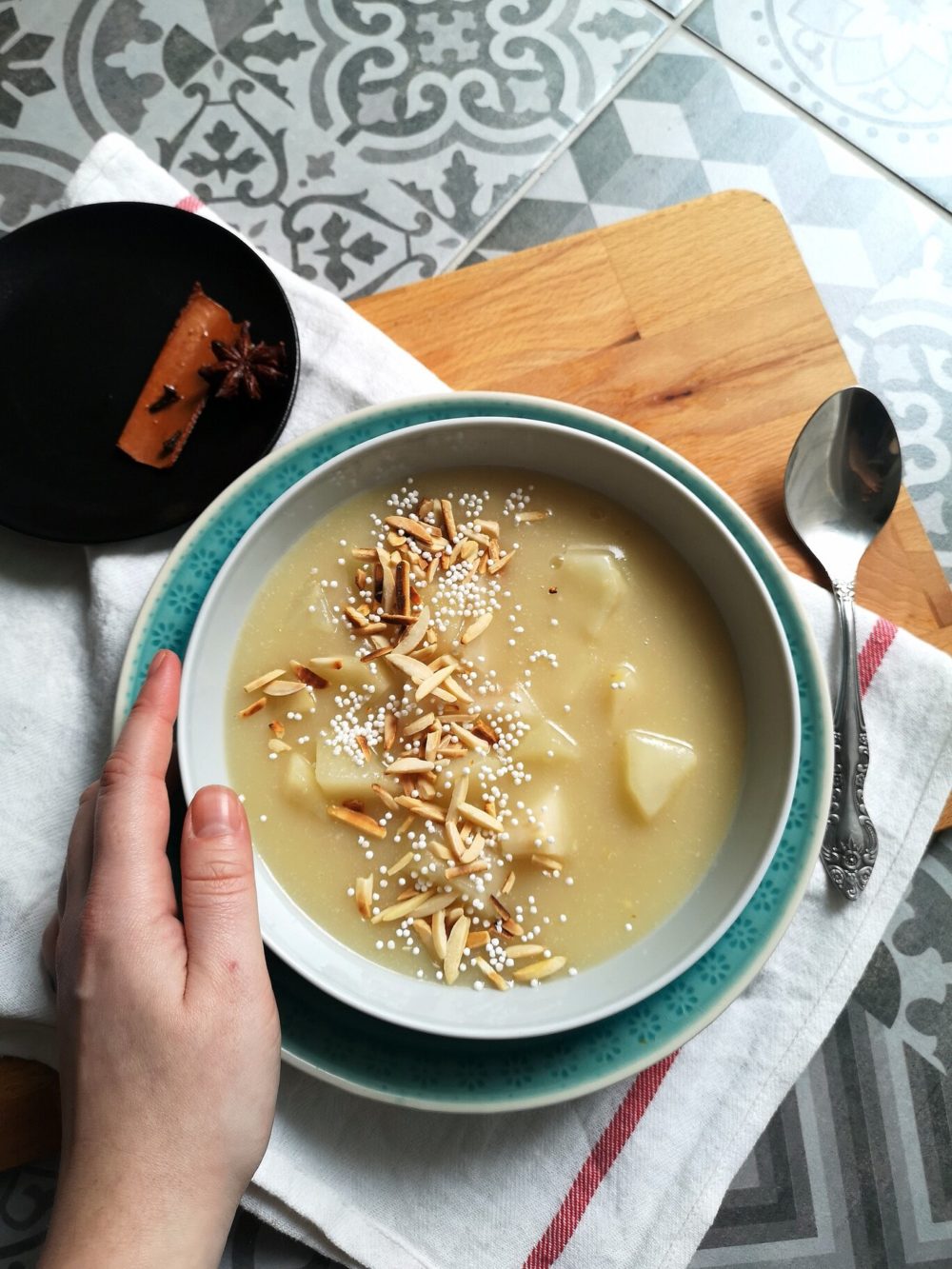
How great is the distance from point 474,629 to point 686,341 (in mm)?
492

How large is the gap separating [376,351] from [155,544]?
1.20 feet

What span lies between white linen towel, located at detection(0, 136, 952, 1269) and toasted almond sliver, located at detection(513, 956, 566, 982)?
18 cm

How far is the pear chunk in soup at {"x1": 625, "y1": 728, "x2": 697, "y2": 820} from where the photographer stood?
3.38 ft

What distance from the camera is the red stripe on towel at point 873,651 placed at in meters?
1.15

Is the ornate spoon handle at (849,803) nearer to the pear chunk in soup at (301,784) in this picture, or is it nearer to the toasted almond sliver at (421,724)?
the toasted almond sliver at (421,724)

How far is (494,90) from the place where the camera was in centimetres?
154

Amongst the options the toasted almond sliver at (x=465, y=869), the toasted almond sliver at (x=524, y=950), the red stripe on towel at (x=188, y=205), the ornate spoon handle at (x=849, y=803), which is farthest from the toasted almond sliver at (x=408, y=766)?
the red stripe on towel at (x=188, y=205)

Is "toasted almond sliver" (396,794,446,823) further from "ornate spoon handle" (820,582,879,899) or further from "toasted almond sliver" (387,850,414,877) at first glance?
Result: "ornate spoon handle" (820,582,879,899)

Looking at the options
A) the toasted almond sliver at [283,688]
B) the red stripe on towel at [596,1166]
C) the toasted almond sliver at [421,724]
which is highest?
the toasted almond sliver at [421,724]

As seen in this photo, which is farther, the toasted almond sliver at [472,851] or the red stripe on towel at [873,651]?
the red stripe on towel at [873,651]

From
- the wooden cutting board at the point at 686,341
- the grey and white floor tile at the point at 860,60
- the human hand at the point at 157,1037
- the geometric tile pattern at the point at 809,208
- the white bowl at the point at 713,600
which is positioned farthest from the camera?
the grey and white floor tile at the point at 860,60

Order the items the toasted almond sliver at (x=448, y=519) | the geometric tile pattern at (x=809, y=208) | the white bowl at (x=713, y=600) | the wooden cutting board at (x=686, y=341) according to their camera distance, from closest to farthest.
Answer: the white bowl at (x=713, y=600) → the toasted almond sliver at (x=448, y=519) → the wooden cutting board at (x=686, y=341) → the geometric tile pattern at (x=809, y=208)

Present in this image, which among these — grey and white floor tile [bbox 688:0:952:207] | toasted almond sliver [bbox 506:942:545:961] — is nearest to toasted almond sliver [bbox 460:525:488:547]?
toasted almond sliver [bbox 506:942:545:961]

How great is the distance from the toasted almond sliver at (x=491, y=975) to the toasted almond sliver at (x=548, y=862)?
0.40 ft
